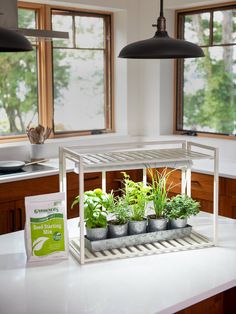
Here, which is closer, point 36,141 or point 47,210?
point 47,210

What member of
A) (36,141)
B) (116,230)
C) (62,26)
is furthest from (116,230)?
(62,26)

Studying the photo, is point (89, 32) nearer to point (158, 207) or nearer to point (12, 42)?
point (158, 207)

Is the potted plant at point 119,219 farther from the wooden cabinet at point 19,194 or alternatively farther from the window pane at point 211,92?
the window pane at point 211,92

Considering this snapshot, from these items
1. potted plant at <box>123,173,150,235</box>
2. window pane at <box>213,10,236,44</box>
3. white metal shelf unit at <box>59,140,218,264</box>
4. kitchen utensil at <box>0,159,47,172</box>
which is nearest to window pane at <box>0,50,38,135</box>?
kitchen utensil at <box>0,159,47,172</box>

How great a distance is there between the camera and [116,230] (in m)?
2.08

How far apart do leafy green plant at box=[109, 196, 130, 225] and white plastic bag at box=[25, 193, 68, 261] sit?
0.22 m

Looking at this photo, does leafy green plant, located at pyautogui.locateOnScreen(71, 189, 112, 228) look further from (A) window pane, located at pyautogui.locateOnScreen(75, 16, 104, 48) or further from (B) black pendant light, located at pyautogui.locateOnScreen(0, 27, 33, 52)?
(A) window pane, located at pyautogui.locateOnScreen(75, 16, 104, 48)

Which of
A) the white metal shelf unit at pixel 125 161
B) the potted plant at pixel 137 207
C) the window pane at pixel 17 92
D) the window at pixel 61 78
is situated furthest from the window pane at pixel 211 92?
the potted plant at pixel 137 207

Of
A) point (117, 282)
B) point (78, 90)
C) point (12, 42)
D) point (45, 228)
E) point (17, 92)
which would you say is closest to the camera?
point (12, 42)

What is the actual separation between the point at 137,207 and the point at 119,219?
94 millimetres

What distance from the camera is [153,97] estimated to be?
193 inches

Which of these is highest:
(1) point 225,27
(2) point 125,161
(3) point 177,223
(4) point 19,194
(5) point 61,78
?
(1) point 225,27

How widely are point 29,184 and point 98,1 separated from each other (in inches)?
75.1

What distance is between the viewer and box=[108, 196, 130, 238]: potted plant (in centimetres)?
208
